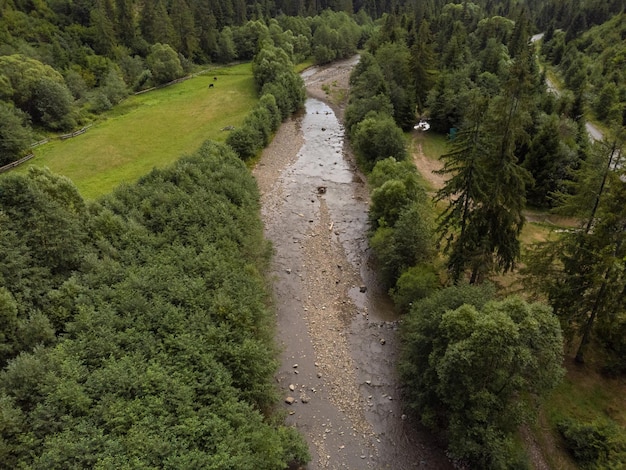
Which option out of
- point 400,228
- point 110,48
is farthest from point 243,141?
point 110,48

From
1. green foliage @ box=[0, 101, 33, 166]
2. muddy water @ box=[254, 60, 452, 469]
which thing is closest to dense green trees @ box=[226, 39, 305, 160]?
muddy water @ box=[254, 60, 452, 469]

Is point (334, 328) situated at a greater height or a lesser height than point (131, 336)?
lesser

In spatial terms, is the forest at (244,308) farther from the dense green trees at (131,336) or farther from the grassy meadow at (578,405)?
the grassy meadow at (578,405)

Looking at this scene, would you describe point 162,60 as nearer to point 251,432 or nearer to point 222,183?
point 222,183

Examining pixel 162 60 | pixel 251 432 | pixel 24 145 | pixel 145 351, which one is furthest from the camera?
pixel 162 60

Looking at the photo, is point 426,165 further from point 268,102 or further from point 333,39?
point 333,39

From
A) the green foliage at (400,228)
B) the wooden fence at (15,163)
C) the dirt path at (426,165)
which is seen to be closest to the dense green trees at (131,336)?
the green foliage at (400,228)

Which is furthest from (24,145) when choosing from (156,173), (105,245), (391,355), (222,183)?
(391,355)
